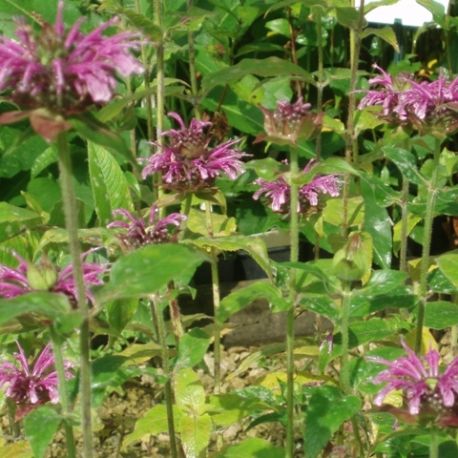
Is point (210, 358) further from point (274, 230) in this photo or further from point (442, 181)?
point (442, 181)

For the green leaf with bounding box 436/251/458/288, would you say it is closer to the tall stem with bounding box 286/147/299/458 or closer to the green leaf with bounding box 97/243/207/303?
the tall stem with bounding box 286/147/299/458

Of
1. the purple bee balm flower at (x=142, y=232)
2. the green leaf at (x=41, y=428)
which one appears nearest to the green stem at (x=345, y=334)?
the purple bee balm flower at (x=142, y=232)

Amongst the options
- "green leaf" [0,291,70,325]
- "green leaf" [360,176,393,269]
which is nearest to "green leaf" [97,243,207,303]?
"green leaf" [0,291,70,325]

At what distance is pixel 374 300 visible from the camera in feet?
3.72

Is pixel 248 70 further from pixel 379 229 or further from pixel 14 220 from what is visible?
pixel 379 229

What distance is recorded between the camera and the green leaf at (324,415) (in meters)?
0.97

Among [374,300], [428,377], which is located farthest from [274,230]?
[428,377]

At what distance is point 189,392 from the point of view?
127 centimetres

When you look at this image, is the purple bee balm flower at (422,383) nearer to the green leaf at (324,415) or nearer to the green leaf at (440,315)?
the green leaf at (324,415)

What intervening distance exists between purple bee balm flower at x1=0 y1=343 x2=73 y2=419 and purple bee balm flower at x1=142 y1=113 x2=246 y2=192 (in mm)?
333

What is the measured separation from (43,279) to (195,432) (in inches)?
18.3

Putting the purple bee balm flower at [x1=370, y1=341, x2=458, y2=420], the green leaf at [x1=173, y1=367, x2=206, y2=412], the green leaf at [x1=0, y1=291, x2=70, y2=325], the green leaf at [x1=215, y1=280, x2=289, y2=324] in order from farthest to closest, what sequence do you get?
1. the green leaf at [x1=173, y1=367, x2=206, y2=412]
2. the green leaf at [x1=215, y1=280, x2=289, y2=324]
3. the purple bee balm flower at [x1=370, y1=341, x2=458, y2=420]
4. the green leaf at [x1=0, y1=291, x2=70, y2=325]

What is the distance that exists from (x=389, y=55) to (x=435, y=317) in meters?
1.84

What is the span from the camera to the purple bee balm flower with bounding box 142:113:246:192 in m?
1.32
